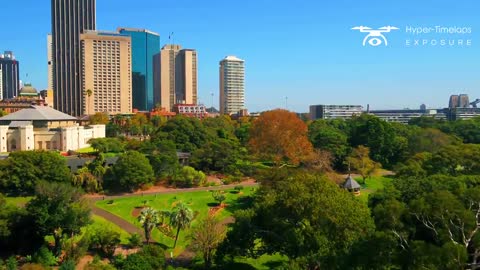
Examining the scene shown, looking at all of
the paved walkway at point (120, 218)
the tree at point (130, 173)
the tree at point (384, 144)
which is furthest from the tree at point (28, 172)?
the tree at point (384, 144)

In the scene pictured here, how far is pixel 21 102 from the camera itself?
115562 mm

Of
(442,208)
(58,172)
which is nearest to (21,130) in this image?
(58,172)

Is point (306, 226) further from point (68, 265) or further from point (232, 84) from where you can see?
point (232, 84)

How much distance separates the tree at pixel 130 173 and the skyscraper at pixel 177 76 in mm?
132212

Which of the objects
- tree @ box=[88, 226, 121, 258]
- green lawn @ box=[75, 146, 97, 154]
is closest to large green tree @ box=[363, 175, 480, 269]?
tree @ box=[88, 226, 121, 258]

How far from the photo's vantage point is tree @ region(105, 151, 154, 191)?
39656 mm

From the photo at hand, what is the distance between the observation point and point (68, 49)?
5404 inches

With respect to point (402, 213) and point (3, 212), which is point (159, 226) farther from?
point (402, 213)

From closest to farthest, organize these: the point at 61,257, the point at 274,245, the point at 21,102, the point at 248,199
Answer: the point at 274,245
the point at 61,257
the point at 248,199
the point at 21,102

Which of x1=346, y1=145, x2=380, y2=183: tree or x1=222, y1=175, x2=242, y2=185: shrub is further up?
x1=346, y1=145, x2=380, y2=183: tree

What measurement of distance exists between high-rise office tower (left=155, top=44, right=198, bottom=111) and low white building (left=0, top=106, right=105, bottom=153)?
4033 inches

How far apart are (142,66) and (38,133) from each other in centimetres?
11535

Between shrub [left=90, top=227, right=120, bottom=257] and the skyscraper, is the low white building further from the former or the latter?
the skyscraper

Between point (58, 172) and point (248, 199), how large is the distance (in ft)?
54.5
